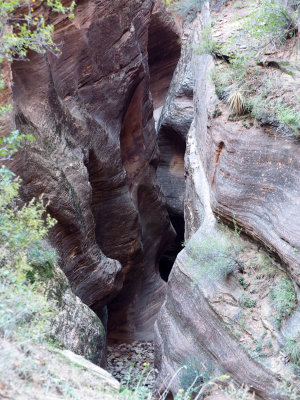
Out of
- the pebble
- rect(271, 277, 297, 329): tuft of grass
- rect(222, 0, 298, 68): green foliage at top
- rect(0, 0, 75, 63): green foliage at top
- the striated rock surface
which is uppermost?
rect(222, 0, 298, 68): green foliage at top

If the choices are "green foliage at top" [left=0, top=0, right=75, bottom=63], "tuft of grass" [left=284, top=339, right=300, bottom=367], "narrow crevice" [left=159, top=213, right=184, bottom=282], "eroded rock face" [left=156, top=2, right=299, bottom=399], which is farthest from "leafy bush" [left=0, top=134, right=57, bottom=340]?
"narrow crevice" [left=159, top=213, right=184, bottom=282]

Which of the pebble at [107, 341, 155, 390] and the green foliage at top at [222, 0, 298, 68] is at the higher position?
the green foliage at top at [222, 0, 298, 68]

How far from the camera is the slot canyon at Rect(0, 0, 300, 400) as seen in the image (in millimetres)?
5789

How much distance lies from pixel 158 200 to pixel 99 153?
11.9 feet

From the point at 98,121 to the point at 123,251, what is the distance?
11.0 feet

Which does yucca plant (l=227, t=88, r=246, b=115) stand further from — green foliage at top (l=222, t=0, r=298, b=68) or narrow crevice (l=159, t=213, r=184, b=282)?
narrow crevice (l=159, t=213, r=184, b=282)

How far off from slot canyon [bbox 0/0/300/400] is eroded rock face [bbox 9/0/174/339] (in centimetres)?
3

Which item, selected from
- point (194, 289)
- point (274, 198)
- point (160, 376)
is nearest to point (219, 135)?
point (274, 198)

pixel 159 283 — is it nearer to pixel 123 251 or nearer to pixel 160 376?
pixel 123 251

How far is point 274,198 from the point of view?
5.95m

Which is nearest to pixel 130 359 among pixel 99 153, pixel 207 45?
pixel 99 153

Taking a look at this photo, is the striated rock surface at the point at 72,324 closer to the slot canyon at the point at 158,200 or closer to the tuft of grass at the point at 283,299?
the slot canyon at the point at 158,200

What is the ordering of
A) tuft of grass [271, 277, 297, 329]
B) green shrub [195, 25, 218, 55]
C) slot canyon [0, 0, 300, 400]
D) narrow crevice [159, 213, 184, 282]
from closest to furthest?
1. tuft of grass [271, 277, 297, 329]
2. slot canyon [0, 0, 300, 400]
3. green shrub [195, 25, 218, 55]
4. narrow crevice [159, 213, 184, 282]

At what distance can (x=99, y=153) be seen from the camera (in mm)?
9688
